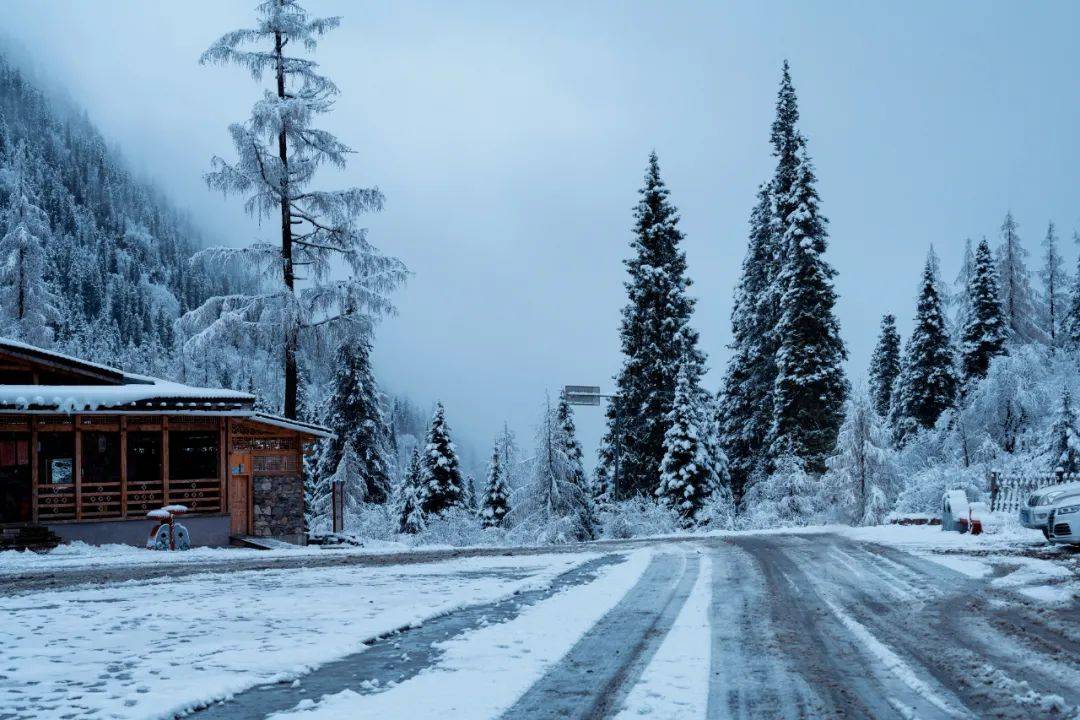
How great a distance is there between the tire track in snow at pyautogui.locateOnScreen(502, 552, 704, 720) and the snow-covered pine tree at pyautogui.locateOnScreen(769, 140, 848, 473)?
82.8 feet

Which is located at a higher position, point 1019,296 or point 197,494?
point 1019,296

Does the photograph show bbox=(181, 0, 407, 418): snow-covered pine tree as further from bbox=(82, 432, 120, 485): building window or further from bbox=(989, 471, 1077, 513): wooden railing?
bbox=(989, 471, 1077, 513): wooden railing

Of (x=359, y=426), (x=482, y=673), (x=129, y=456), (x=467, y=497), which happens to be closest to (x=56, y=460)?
(x=129, y=456)

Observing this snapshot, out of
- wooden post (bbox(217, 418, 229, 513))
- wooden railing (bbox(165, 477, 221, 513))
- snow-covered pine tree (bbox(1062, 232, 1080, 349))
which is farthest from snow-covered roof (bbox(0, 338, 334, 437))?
snow-covered pine tree (bbox(1062, 232, 1080, 349))

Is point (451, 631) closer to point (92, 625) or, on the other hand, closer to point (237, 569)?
point (92, 625)

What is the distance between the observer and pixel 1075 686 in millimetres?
4977

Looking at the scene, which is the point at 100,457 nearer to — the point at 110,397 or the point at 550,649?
the point at 110,397

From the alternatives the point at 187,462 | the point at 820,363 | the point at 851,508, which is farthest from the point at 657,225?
the point at 187,462

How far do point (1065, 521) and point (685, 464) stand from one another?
760 inches

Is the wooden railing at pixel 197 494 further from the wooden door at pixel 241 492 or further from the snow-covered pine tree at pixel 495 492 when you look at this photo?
the snow-covered pine tree at pixel 495 492

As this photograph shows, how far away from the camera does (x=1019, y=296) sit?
148 ft

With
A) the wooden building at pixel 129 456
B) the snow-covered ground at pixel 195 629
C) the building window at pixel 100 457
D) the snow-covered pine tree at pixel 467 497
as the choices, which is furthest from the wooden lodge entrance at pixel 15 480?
the snow-covered pine tree at pixel 467 497

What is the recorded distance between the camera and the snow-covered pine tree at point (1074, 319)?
147ft

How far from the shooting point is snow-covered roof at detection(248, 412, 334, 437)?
76.1 ft
